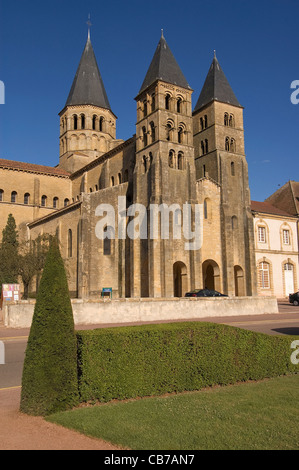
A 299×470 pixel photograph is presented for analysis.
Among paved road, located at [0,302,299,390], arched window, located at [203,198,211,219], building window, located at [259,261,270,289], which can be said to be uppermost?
arched window, located at [203,198,211,219]

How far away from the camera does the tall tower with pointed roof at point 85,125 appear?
57256 mm

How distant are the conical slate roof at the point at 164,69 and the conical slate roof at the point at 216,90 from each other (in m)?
4.35

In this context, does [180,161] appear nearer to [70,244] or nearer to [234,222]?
[234,222]

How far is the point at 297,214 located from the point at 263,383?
42.7 meters

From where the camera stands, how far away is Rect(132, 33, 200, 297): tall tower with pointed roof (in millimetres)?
35062

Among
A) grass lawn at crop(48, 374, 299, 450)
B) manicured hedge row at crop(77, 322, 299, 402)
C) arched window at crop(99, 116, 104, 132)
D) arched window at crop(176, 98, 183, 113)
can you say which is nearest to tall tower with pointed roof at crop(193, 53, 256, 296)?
arched window at crop(176, 98, 183, 113)

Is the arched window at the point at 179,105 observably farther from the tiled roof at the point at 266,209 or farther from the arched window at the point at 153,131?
the tiled roof at the point at 266,209

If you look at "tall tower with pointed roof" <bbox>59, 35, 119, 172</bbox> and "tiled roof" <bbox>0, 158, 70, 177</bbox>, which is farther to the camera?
"tall tower with pointed roof" <bbox>59, 35, 119, 172</bbox>

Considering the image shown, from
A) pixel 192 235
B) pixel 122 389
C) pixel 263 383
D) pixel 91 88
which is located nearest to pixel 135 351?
pixel 122 389

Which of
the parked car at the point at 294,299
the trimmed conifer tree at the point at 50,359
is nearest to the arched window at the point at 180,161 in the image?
the parked car at the point at 294,299

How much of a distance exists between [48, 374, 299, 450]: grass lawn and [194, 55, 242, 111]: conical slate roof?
4014 cm

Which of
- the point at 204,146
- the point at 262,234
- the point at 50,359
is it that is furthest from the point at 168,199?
the point at 50,359

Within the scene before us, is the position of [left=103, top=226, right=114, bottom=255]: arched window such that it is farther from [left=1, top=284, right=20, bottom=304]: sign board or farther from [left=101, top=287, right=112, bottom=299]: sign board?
[left=1, top=284, right=20, bottom=304]: sign board

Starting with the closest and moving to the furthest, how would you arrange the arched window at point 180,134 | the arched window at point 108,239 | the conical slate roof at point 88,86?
the arched window at point 108,239 → the arched window at point 180,134 → the conical slate roof at point 88,86
